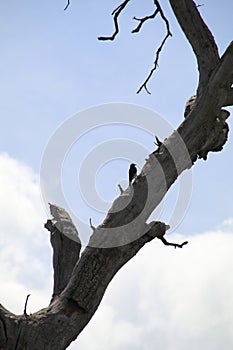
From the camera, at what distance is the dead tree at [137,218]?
567 centimetres

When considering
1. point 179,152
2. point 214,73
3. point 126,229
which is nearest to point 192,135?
point 179,152

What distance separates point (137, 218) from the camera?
19.2 ft

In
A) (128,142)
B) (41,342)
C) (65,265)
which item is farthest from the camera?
(65,265)

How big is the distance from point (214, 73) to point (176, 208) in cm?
157

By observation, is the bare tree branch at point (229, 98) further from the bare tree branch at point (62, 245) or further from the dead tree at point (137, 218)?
the bare tree branch at point (62, 245)

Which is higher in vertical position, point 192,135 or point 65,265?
point 192,135

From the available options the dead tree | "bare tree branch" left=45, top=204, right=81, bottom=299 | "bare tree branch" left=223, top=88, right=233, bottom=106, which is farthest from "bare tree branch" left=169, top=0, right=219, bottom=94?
"bare tree branch" left=45, top=204, right=81, bottom=299

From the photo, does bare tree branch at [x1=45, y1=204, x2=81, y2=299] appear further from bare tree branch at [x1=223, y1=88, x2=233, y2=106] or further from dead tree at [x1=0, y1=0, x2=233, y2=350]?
bare tree branch at [x1=223, y1=88, x2=233, y2=106]

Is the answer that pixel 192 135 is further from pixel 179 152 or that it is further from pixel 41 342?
pixel 41 342

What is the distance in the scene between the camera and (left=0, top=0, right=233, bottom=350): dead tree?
223 inches

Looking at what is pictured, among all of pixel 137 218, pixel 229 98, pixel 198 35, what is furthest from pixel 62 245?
pixel 198 35

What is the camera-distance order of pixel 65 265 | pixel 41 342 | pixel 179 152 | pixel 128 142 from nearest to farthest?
pixel 41 342, pixel 179 152, pixel 128 142, pixel 65 265

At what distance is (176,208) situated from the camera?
20.4 ft

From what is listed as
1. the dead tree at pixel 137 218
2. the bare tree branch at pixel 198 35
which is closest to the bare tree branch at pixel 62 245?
the dead tree at pixel 137 218
